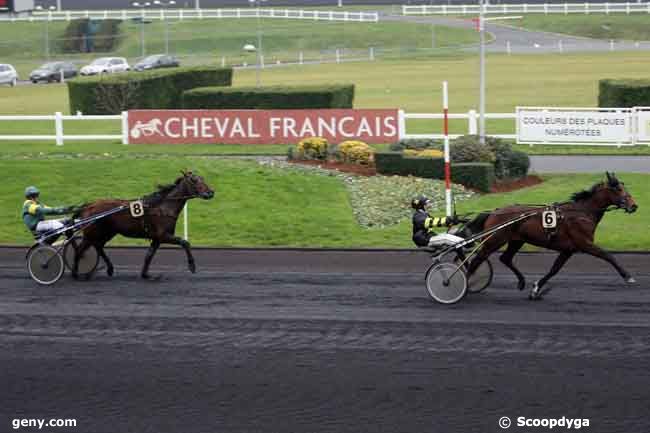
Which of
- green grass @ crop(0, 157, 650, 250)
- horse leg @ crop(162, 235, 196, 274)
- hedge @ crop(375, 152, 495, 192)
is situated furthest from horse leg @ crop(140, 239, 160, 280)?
hedge @ crop(375, 152, 495, 192)

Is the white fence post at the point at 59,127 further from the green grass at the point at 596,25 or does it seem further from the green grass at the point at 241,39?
the green grass at the point at 596,25

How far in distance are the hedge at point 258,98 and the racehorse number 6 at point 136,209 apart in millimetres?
18380

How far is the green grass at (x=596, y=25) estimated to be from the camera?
255 feet

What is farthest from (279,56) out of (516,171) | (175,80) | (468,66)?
(516,171)

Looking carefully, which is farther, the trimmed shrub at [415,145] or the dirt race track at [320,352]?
the trimmed shrub at [415,145]

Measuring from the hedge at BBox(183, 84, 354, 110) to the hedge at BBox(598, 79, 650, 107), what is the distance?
767cm

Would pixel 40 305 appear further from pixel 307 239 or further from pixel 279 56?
pixel 279 56

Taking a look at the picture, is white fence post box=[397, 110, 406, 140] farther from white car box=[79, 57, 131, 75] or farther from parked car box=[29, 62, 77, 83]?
parked car box=[29, 62, 77, 83]

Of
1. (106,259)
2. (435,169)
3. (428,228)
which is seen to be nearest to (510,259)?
(428,228)

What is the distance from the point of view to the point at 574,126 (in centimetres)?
2725

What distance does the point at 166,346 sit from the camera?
36.7ft

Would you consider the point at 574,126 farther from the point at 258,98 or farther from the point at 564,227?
the point at 564,227

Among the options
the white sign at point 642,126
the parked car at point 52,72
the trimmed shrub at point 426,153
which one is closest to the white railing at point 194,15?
the parked car at point 52,72

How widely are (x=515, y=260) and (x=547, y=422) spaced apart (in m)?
7.29
